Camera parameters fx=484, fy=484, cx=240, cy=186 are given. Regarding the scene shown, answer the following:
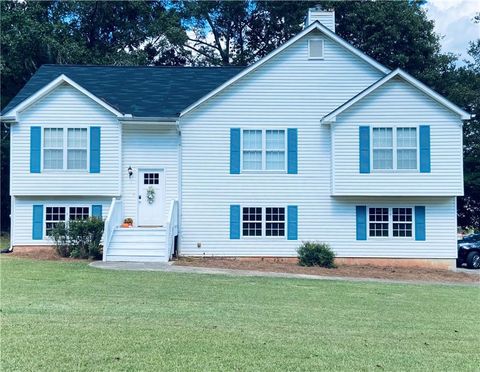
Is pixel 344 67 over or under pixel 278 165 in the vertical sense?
over

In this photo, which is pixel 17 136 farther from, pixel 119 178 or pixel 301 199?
pixel 301 199

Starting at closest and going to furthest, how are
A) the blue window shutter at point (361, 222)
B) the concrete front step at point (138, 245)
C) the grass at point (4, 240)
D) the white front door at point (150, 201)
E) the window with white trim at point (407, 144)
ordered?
the concrete front step at point (138, 245) → the window with white trim at point (407, 144) → the blue window shutter at point (361, 222) → the white front door at point (150, 201) → the grass at point (4, 240)

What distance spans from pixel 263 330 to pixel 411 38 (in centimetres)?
3008

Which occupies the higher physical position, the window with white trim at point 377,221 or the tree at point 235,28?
the tree at point 235,28

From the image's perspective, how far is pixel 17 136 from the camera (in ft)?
57.8

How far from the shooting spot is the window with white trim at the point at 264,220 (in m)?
17.8

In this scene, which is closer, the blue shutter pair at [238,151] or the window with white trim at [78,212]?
the blue shutter pair at [238,151]

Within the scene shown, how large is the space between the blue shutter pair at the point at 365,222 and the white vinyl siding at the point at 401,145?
891 mm

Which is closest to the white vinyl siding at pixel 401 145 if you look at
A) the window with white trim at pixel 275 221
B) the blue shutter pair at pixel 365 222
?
the blue shutter pair at pixel 365 222

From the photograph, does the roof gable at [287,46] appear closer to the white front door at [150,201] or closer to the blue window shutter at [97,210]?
the white front door at [150,201]

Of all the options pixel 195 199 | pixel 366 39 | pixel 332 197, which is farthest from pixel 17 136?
pixel 366 39

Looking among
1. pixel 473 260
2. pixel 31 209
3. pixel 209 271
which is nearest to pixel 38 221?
pixel 31 209

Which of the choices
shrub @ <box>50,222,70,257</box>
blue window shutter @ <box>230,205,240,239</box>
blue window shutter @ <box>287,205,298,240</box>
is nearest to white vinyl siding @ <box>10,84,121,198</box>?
shrub @ <box>50,222,70,257</box>

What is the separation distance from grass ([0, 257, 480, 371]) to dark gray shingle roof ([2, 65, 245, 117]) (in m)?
8.98
